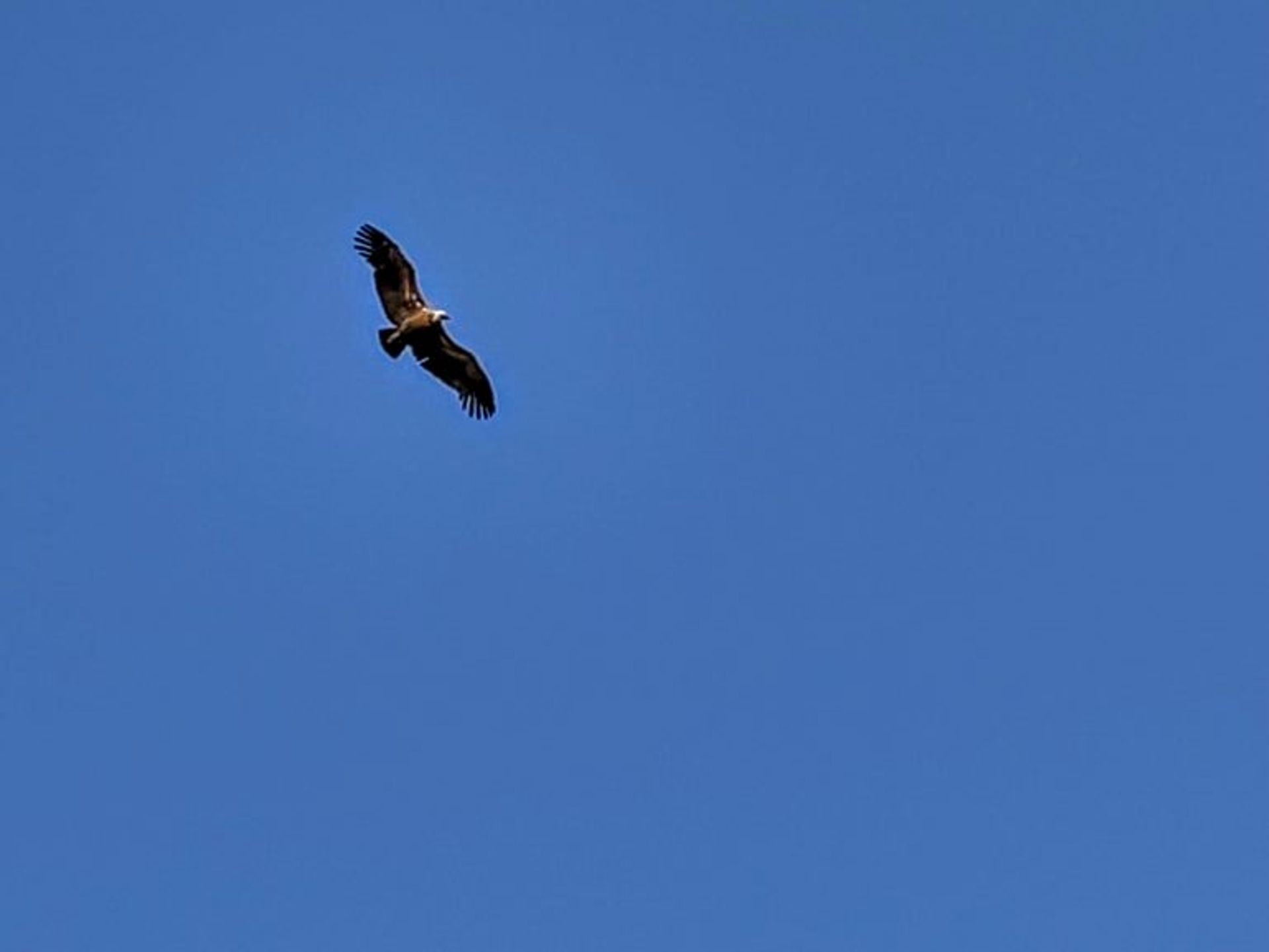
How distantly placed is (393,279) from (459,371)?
9.34ft

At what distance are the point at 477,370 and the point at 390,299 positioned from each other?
287 cm

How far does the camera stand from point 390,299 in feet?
228

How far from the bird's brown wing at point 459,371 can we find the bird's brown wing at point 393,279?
34.4 inches

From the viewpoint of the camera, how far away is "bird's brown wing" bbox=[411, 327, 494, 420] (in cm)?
7025

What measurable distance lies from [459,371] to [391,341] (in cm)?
229

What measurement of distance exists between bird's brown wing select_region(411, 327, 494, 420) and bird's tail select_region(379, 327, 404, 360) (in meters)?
0.57

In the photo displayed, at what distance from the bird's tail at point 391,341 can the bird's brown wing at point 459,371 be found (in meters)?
0.57

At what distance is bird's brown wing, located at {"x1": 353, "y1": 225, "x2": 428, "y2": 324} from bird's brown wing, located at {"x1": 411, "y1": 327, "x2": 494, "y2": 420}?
0.87 meters

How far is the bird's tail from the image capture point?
69375 millimetres

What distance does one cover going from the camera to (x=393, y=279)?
69500mm

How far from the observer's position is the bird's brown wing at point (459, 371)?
70.2 m

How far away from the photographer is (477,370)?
71.2 metres

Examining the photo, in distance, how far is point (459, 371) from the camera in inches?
2800

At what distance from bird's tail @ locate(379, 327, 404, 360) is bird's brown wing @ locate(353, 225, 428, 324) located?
0.92 ft
